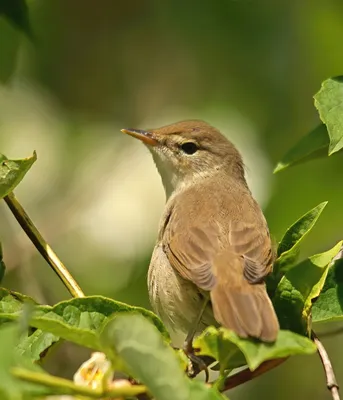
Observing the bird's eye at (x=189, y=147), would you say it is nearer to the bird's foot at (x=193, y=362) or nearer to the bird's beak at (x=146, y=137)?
the bird's beak at (x=146, y=137)

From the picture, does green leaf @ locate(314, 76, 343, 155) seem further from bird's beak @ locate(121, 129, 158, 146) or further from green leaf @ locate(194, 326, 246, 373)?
bird's beak @ locate(121, 129, 158, 146)

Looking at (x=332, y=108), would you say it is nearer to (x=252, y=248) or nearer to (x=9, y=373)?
(x=252, y=248)

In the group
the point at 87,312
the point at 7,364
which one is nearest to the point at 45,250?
the point at 87,312

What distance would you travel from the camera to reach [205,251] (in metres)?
2.56

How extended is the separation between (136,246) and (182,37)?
1.62m

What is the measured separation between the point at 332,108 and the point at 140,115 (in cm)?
296

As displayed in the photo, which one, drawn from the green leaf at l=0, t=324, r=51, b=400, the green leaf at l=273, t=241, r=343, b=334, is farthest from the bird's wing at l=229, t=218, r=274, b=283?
the green leaf at l=0, t=324, r=51, b=400

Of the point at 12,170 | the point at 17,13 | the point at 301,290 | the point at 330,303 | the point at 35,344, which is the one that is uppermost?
the point at 17,13

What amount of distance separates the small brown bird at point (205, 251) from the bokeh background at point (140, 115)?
0.49 meters

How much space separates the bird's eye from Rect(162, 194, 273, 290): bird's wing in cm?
85

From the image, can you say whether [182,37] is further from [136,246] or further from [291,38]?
[136,246]

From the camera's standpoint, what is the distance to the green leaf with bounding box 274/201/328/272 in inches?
86.6

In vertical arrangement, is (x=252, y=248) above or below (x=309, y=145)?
below

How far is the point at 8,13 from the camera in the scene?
2.96 m
